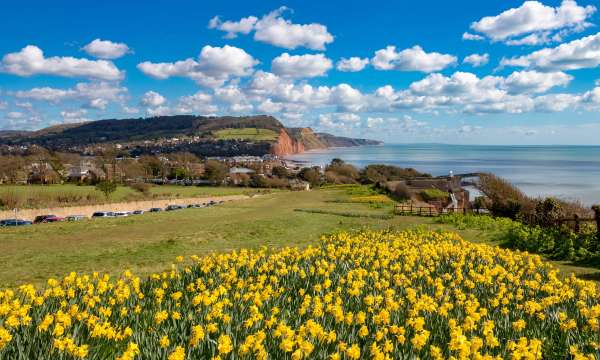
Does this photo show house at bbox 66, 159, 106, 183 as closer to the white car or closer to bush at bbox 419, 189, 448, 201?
the white car

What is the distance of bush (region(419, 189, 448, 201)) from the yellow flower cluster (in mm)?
43260

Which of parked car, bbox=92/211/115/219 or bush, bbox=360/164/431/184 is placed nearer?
parked car, bbox=92/211/115/219

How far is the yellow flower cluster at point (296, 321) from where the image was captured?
517cm

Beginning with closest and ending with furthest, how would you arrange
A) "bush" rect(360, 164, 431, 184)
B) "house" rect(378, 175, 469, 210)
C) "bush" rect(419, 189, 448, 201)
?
"house" rect(378, 175, 469, 210) → "bush" rect(419, 189, 448, 201) → "bush" rect(360, 164, 431, 184)

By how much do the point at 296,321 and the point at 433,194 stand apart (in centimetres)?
4903

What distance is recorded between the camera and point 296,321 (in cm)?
653

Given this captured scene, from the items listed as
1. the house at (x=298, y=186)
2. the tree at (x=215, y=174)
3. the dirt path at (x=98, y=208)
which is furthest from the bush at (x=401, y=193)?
the tree at (x=215, y=174)

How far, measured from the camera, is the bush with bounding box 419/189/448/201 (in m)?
52.4

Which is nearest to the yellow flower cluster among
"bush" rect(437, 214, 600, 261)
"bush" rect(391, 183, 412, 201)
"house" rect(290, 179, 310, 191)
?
"bush" rect(437, 214, 600, 261)

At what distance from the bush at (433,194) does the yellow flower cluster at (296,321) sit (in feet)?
142

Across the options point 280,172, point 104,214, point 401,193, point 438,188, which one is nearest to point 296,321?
point 104,214

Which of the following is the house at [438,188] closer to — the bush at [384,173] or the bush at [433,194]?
the bush at [433,194]

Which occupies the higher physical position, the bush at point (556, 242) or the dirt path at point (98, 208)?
the bush at point (556, 242)

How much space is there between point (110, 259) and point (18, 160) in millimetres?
93112
